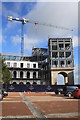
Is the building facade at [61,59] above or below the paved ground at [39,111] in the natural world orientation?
above

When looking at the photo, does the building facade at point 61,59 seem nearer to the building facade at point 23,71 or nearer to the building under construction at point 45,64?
the building under construction at point 45,64

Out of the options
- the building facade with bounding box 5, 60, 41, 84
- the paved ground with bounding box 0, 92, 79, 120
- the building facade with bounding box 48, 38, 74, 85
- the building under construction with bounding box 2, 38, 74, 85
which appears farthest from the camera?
the building facade with bounding box 48, 38, 74, 85

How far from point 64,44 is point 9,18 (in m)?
34.0

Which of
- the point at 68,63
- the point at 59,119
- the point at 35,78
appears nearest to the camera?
the point at 59,119

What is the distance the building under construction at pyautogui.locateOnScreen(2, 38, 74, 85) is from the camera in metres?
84.7

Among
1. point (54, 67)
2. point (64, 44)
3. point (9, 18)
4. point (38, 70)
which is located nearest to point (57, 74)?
point (54, 67)

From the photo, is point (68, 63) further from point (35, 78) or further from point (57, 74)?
point (35, 78)

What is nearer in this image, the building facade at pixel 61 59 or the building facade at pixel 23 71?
the building facade at pixel 23 71

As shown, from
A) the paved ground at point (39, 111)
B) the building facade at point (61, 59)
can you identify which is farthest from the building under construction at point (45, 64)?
the paved ground at point (39, 111)

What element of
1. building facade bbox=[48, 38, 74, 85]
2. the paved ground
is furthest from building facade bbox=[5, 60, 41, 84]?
the paved ground

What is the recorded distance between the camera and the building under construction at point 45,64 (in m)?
84.7

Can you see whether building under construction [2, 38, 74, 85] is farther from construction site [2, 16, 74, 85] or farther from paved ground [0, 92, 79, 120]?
paved ground [0, 92, 79, 120]

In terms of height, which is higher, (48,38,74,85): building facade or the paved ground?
(48,38,74,85): building facade

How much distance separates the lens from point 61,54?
9469 centimetres
